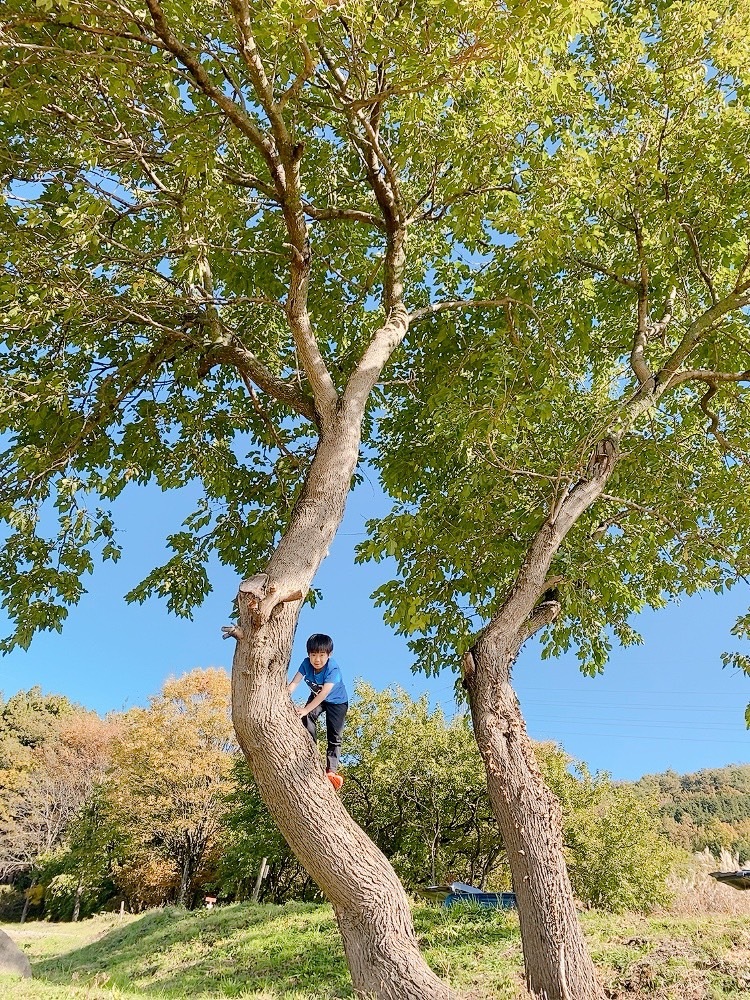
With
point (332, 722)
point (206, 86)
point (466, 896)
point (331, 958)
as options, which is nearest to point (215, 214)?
point (206, 86)

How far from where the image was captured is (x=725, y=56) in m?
5.82

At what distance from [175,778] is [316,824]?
2191 cm

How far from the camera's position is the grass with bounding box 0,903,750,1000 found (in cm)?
521

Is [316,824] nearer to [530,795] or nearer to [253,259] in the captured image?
[530,795]

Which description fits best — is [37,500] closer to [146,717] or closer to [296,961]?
[296,961]

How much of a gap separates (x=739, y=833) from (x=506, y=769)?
5353cm

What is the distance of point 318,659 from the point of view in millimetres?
5328

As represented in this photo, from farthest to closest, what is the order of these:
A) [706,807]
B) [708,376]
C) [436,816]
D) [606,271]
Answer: [706,807] < [436,816] < [606,271] < [708,376]

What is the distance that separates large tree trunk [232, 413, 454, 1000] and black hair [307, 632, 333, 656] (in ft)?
3.59

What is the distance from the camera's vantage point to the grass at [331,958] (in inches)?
205

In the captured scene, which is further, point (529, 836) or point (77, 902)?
point (77, 902)

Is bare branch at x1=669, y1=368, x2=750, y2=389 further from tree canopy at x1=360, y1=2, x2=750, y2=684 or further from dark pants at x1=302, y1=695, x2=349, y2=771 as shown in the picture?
dark pants at x1=302, y1=695, x2=349, y2=771

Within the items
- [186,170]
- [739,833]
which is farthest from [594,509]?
[739,833]

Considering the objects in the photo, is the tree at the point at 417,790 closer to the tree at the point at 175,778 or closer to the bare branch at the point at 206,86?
the tree at the point at 175,778
